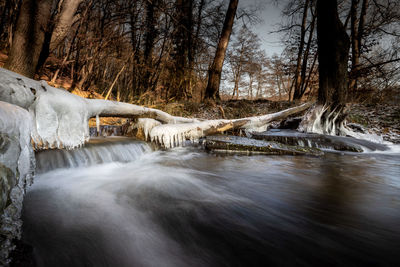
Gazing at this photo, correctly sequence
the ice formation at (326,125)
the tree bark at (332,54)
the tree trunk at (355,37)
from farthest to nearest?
the tree trunk at (355,37), the ice formation at (326,125), the tree bark at (332,54)

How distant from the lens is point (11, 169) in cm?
88

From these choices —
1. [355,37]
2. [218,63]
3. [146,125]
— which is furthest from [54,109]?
[355,37]

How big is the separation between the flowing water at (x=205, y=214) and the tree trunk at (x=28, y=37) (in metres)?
2.64

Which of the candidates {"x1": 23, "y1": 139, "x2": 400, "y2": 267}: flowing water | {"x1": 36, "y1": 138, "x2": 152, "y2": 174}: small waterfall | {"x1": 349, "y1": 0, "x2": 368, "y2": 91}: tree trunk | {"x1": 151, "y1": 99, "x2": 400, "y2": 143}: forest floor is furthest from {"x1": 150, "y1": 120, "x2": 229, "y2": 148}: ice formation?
{"x1": 349, "y1": 0, "x2": 368, "y2": 91}: tree trunk

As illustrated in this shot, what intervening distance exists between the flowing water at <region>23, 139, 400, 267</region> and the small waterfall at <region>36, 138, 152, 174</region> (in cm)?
1

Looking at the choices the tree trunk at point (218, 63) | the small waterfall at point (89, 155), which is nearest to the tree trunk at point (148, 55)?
the tree trunk at point (218, 63)

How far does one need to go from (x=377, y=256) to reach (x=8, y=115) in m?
2.17

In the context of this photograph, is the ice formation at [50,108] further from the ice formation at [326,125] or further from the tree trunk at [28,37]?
the ice formation at [326,125]

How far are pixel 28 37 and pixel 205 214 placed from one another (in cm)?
491

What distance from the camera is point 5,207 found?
2.81 feet

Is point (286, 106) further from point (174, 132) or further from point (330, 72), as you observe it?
point (174, 132)

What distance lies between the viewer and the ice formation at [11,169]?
0.81 meters

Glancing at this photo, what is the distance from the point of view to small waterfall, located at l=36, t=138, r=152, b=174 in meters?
2.11

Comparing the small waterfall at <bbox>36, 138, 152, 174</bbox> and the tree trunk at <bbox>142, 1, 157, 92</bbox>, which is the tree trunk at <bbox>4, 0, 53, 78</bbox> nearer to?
the small waterfall at <bbox>36, 138, 152, 174</bbox>
